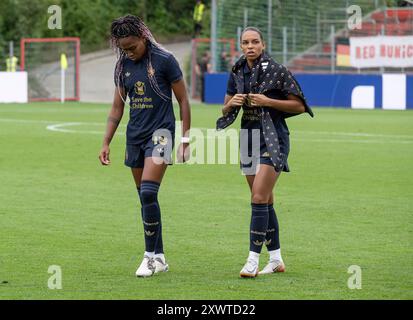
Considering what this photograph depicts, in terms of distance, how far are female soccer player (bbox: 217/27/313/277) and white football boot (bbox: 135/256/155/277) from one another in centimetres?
76

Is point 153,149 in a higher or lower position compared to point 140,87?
lower

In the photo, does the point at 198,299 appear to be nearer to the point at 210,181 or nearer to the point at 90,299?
the point at 90,299

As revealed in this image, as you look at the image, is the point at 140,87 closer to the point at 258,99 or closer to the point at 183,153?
the point at 183,153

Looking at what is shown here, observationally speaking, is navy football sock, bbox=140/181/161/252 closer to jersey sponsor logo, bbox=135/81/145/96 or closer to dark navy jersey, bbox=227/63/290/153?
jersey sponsor logo, bbox=135/81/145/96

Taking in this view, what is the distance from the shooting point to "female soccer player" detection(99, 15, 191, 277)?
9.59 m

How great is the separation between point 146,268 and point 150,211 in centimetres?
49

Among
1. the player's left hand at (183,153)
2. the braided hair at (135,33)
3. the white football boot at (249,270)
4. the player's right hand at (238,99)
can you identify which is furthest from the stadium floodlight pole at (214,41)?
the white football boot at (249,270)

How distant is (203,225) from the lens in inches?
494

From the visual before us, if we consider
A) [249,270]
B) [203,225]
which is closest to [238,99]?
[249,270]

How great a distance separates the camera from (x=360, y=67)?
131ft

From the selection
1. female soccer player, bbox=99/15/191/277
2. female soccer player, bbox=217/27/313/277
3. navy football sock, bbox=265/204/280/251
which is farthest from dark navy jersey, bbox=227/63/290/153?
navy football sock, bbox=265/204/280/251
